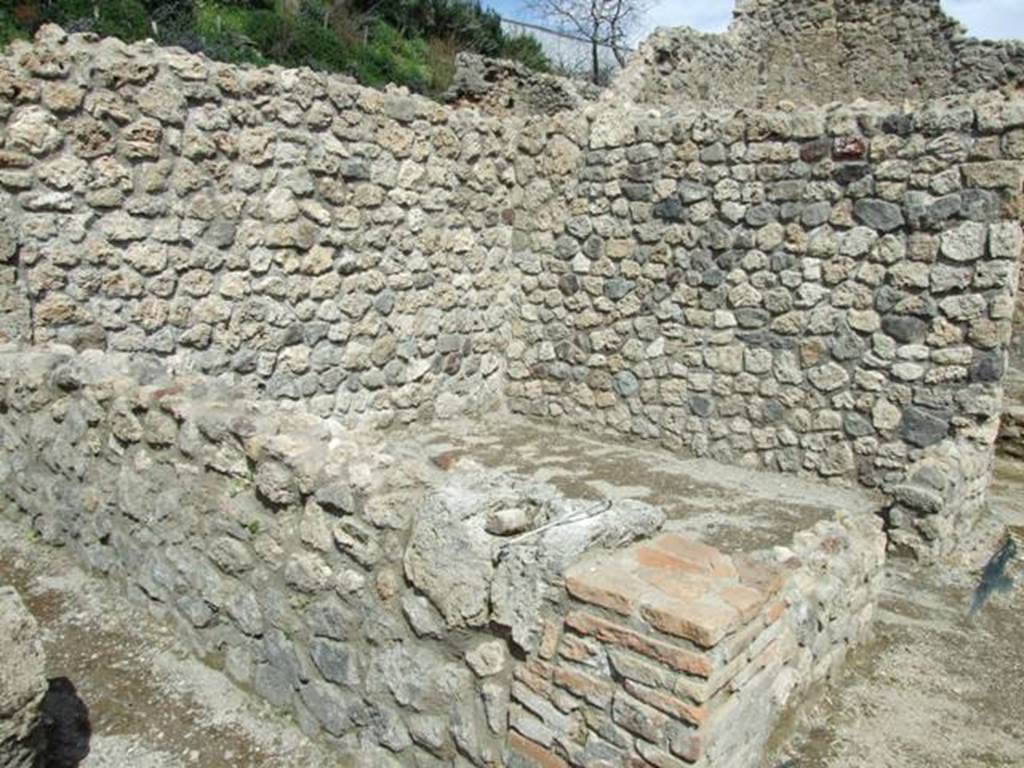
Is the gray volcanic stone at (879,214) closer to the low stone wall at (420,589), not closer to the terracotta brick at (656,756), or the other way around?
the low stone wall at (420,589)

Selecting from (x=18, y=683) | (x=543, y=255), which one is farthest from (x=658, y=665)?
(x=543, y=255)

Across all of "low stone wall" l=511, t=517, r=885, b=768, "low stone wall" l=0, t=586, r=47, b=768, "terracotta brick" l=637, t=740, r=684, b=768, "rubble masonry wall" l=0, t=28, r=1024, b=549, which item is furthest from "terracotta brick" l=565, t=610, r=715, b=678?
"rubble masonry wall" l=0, t=28, r=1024, b=549

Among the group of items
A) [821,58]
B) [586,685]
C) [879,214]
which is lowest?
[586,685]

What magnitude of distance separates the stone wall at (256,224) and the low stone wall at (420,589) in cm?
118

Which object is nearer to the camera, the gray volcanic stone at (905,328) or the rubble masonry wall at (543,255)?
the rubble masonry wall at (543,255)

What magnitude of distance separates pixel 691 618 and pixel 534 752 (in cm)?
64

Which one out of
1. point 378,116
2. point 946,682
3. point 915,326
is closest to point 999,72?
point 915,326

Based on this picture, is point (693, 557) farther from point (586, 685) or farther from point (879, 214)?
point (879, 214)

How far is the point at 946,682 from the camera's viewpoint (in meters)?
3.92

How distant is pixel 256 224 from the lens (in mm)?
5508

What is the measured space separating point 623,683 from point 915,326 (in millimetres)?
4203

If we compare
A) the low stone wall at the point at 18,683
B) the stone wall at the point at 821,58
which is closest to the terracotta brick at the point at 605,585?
the low stone wall at the point at 18,683

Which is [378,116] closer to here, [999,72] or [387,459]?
[387,459]

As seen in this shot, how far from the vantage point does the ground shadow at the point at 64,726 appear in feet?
9.16
